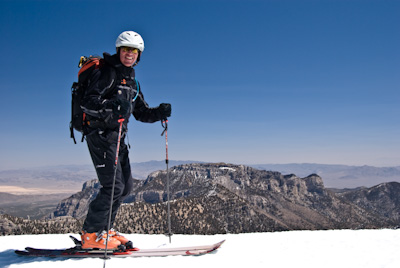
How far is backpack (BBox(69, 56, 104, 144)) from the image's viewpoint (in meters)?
7.15

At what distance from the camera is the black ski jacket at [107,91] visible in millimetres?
6906

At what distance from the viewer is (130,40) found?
7445 mm

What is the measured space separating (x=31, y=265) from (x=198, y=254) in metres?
3.67

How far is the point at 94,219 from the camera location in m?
7.35

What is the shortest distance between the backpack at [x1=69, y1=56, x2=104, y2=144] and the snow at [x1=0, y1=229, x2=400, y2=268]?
3.18 metres

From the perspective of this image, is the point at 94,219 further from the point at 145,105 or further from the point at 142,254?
the point at 145,105

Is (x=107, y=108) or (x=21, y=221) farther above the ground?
(x=107, y=108)

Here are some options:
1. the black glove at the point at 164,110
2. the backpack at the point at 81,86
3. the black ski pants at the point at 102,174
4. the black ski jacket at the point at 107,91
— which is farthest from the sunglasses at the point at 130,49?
the black ski pants at the point at 102,174

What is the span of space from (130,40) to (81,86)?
1.61 m

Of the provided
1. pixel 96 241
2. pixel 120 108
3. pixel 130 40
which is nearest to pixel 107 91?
pixel 120 108

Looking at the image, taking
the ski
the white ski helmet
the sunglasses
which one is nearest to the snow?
the ski

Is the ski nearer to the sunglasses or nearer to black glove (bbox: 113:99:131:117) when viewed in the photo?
black glove (bbox: 113:99:131:117)

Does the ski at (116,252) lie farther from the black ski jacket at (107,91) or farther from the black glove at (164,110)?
the black glove at (164,110)

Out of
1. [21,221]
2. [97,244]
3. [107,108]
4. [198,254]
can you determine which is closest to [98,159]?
[107,108]
